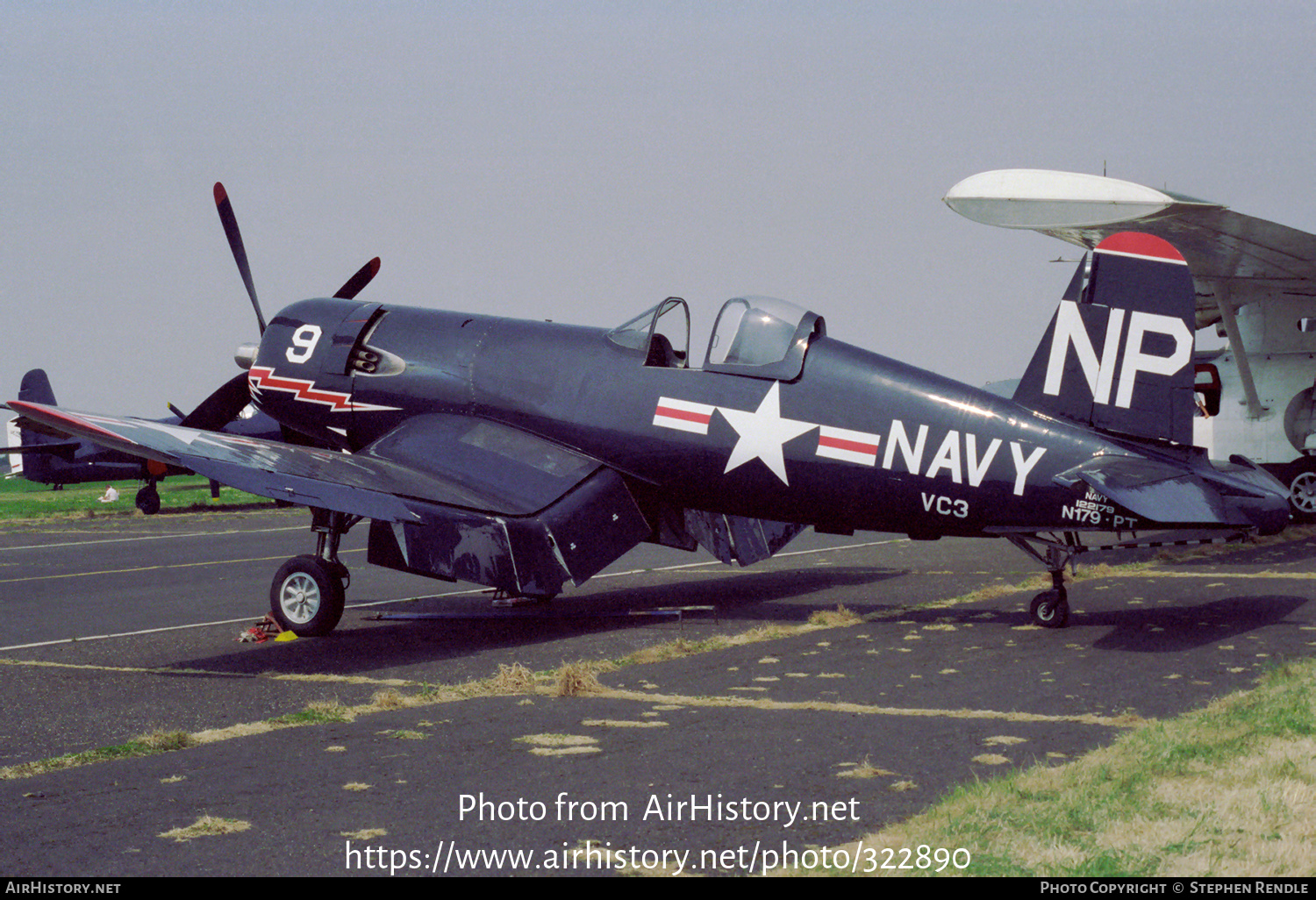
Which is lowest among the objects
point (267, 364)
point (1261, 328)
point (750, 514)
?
point (750, 514)

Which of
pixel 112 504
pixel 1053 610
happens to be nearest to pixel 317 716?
pixel 1053 610

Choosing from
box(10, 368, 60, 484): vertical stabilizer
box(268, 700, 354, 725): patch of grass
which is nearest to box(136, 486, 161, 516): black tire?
box(10, 368, 60, 484): vertical stabilizer

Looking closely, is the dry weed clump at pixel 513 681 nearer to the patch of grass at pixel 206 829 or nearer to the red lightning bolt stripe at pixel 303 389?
the patch of grass at pixel 206 829

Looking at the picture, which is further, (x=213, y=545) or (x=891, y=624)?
(x=213, y=545)

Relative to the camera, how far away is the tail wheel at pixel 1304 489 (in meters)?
19.6

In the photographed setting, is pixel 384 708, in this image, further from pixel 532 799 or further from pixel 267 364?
pixel 267 364

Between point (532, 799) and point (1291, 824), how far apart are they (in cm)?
287

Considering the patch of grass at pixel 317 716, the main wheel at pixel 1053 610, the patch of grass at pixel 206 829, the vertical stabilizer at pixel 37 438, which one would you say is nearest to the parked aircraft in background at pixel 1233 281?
the main wheel at pixel 1053 610

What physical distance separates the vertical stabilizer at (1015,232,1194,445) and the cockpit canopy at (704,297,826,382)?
1813 mm

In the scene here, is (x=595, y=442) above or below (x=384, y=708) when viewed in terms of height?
above

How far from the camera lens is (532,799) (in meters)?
5.13

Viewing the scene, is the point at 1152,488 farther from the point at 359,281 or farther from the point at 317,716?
the point at 359,281

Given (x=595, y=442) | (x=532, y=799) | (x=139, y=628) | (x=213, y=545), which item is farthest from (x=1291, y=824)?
(x=213, y=545)
